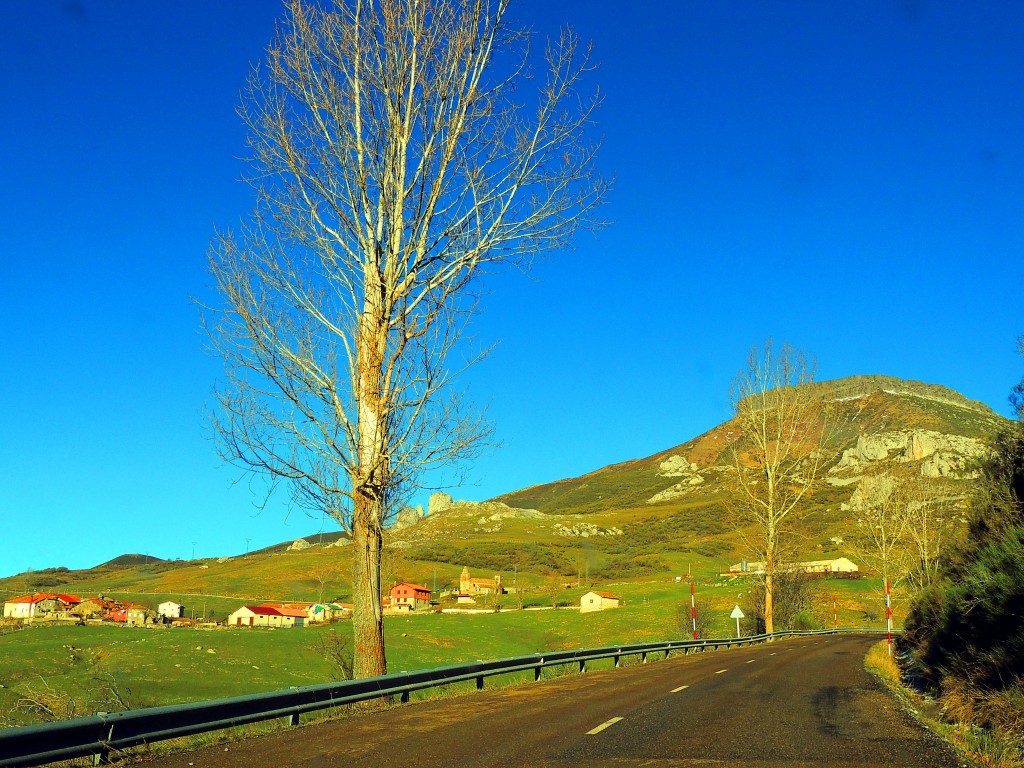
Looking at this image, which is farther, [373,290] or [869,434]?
[869,434]

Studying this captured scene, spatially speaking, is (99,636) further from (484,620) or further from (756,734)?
(756,734)

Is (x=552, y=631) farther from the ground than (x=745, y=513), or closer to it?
closer to it

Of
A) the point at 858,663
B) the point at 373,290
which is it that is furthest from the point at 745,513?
the point at 373,290

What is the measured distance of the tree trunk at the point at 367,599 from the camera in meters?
13.4

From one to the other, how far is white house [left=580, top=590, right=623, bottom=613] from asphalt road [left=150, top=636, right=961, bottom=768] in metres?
79.6

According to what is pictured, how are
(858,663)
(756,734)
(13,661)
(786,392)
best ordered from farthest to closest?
(13,661)
(786,392)
(858,663)
(756,734)

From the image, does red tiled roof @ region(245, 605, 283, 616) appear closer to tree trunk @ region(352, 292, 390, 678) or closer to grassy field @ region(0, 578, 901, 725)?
grassy field @ region(0, 578, 901, 725)

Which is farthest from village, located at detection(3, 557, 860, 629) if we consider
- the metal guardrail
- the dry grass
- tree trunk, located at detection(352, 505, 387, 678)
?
the dry grass

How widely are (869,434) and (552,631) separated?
127 metres

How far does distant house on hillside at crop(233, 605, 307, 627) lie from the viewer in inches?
3905

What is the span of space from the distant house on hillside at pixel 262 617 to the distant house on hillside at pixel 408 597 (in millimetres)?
16602

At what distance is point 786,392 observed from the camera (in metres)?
45.5

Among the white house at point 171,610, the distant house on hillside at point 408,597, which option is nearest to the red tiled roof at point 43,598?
the white house at point 171,610

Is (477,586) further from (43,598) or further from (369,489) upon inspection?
(369,489)
